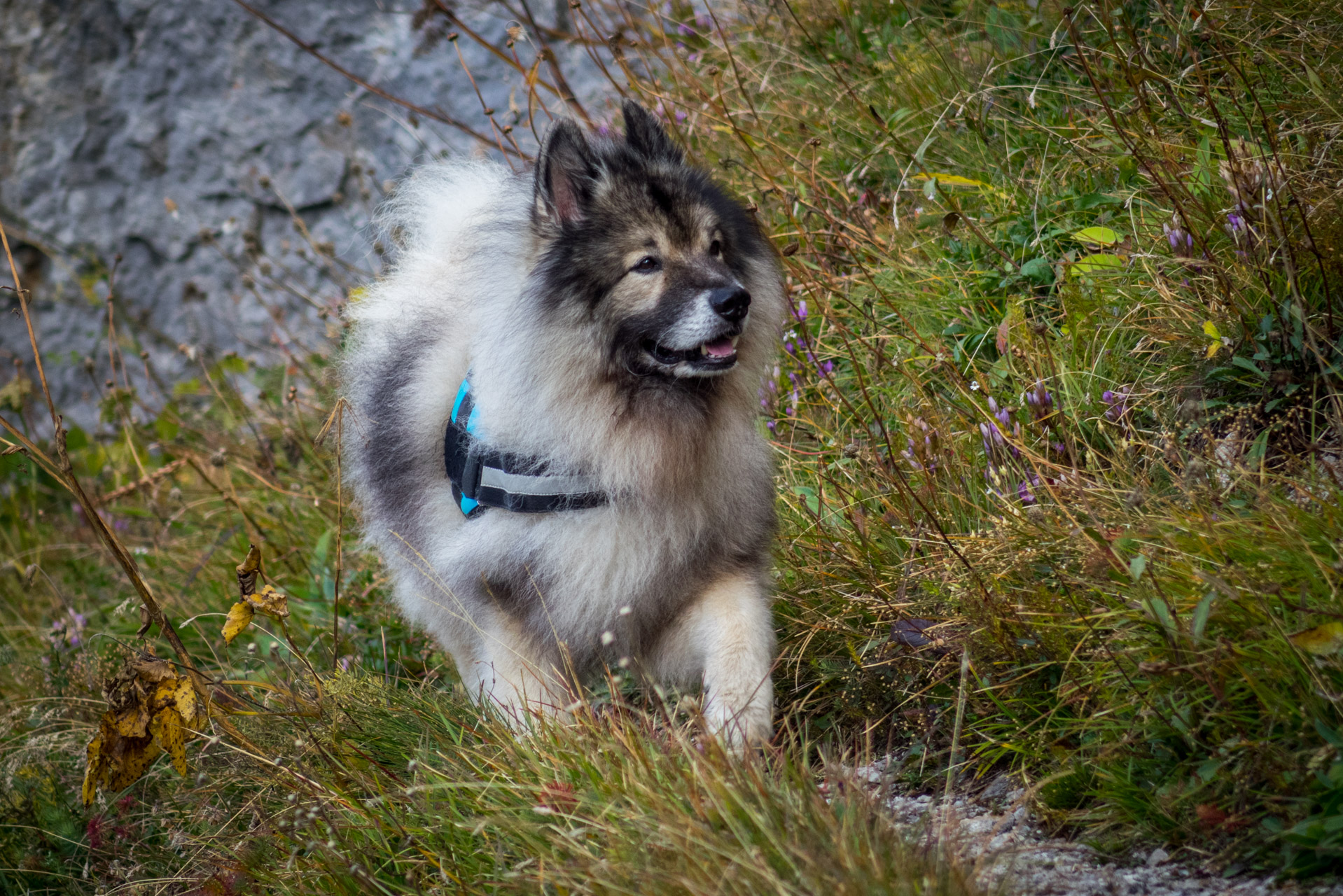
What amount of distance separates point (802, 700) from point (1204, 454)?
1.23m

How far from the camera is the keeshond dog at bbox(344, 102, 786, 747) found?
287cm

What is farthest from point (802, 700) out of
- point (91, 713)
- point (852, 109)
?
point (852, 109)

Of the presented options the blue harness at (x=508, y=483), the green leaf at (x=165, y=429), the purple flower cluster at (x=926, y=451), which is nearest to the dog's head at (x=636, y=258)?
the blue harness at (x=508, y=483)

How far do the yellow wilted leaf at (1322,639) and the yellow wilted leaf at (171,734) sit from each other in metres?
2.58

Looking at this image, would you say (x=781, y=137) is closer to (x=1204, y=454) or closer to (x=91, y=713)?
(x=1204, y=454)

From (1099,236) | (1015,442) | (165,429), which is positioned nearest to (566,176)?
(1015,442)

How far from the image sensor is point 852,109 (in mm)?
4961

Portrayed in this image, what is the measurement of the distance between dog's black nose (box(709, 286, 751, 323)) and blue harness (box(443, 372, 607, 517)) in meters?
0.61

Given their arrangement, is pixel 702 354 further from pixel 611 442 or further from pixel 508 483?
pixel 508 483

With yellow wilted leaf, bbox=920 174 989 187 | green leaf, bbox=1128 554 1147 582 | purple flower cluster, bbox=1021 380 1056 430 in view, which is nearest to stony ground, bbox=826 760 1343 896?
green leaf, bbox=1128 554 1147 582

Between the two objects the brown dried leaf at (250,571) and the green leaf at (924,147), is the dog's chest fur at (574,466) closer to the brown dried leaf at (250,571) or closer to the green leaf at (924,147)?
the brown dried leaf at (250,571)

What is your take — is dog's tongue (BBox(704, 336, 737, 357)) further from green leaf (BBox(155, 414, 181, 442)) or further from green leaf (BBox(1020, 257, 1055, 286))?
green leaf (BBox(155, 414, 181, 442))

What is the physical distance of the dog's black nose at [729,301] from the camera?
2.75 meters

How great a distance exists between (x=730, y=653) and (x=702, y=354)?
831mm
